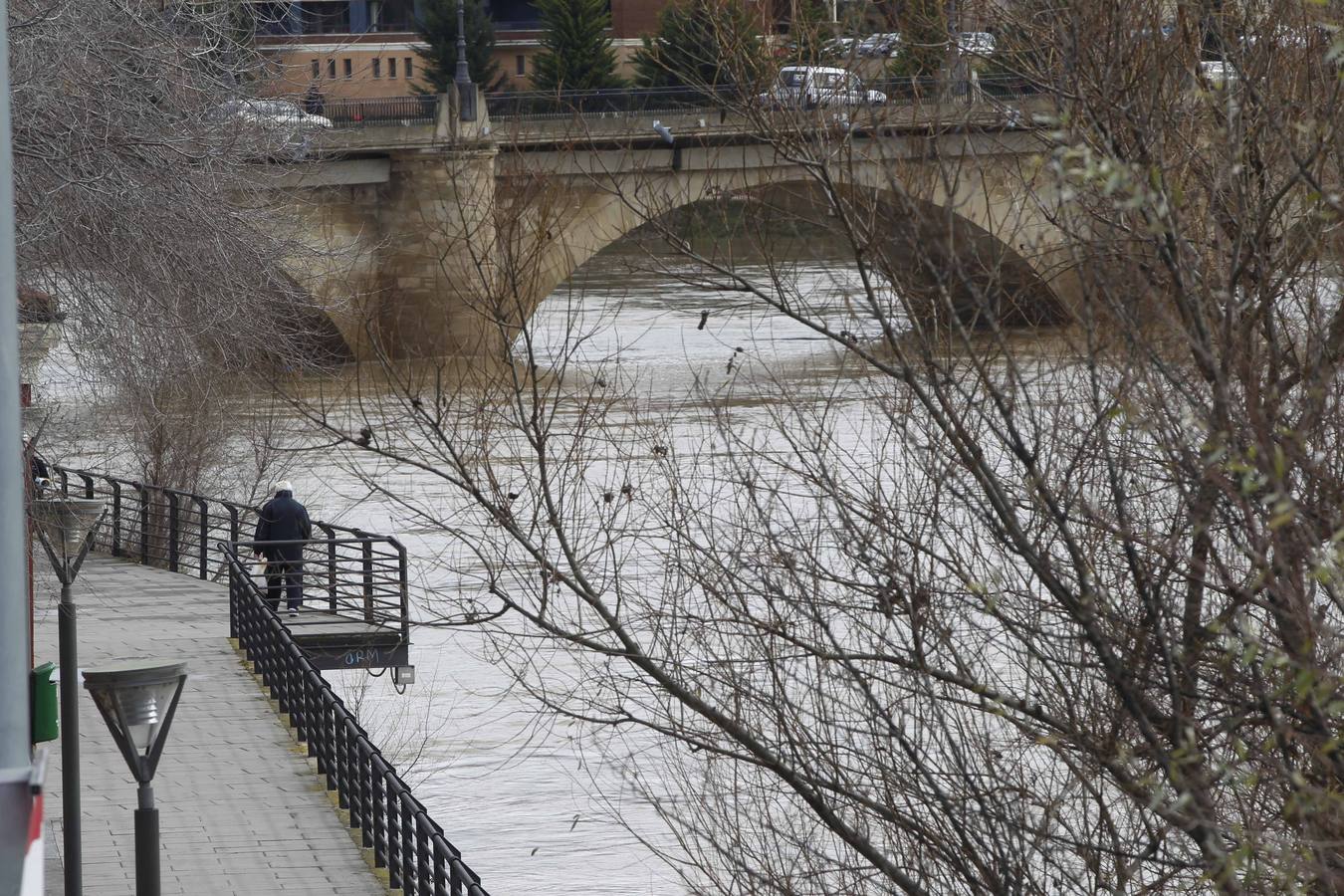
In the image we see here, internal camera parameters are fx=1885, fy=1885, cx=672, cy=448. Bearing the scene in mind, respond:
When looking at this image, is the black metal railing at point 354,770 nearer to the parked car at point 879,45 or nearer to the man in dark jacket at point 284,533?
Result: the man in dark jacket at point 284,533

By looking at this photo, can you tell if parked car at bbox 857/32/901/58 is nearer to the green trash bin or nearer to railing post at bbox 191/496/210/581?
the green trash bin

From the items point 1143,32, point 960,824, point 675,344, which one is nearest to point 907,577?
point 960,824

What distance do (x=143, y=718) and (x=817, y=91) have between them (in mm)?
4016

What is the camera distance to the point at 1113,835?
17.0 ft

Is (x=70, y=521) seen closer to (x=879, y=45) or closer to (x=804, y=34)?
(x=804, y=34)

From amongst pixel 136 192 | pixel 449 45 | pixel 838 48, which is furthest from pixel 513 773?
pixel 449 45

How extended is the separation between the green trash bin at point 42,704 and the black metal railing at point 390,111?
29063 millimetres

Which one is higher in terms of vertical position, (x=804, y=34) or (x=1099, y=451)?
(x=804, y=34)

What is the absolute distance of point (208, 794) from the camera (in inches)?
478

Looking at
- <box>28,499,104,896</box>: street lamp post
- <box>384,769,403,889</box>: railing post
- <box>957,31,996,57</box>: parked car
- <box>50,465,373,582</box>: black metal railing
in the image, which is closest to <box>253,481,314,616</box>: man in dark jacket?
<box>50,465,373,582</box>: black metal railing

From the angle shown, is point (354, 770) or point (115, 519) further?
point (115, 519)

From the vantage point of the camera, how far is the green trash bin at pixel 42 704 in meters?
7.60

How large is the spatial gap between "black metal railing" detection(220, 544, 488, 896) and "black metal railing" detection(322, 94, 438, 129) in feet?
69.4

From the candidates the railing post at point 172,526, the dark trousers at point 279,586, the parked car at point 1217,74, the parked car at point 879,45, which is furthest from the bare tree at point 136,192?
the railing post at point 172,526
